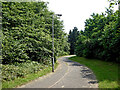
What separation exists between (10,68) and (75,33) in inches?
2329

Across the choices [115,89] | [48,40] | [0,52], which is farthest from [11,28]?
[115,89]

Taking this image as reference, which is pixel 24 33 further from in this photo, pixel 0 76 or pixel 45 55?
pixel 0 76

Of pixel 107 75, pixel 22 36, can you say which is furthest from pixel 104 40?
pixel 22 36

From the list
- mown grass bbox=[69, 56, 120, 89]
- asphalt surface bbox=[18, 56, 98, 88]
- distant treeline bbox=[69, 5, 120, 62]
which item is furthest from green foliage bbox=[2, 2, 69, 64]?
distant treeline bbox=[69, 5, 120, 62]

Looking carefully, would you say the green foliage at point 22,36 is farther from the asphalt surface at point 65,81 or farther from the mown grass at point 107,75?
the mown grass at point 107,75

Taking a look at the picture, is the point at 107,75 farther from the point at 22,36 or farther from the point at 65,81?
the point at 22,36

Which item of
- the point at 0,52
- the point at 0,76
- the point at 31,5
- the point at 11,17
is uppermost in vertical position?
the point at 31,5

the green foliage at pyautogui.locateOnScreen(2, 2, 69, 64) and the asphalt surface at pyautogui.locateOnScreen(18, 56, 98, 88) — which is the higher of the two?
the green foliage at pyautogui.locateOnScreen(2, 2, 69, 64)

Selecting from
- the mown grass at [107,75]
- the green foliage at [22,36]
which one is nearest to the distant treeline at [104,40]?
the mown grass at [107,75]

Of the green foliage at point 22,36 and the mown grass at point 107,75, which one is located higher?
the green foliage at point 22,36

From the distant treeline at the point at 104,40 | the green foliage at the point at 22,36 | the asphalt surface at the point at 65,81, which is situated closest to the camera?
the asphalt surface at the point at 65,81

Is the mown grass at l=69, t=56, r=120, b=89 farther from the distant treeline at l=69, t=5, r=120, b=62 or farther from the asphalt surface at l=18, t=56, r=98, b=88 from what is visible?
the distant treeline at l=69, t=5, r=120, b=62

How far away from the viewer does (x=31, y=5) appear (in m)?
17.5

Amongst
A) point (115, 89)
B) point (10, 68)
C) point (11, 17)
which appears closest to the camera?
point (115, 89)
